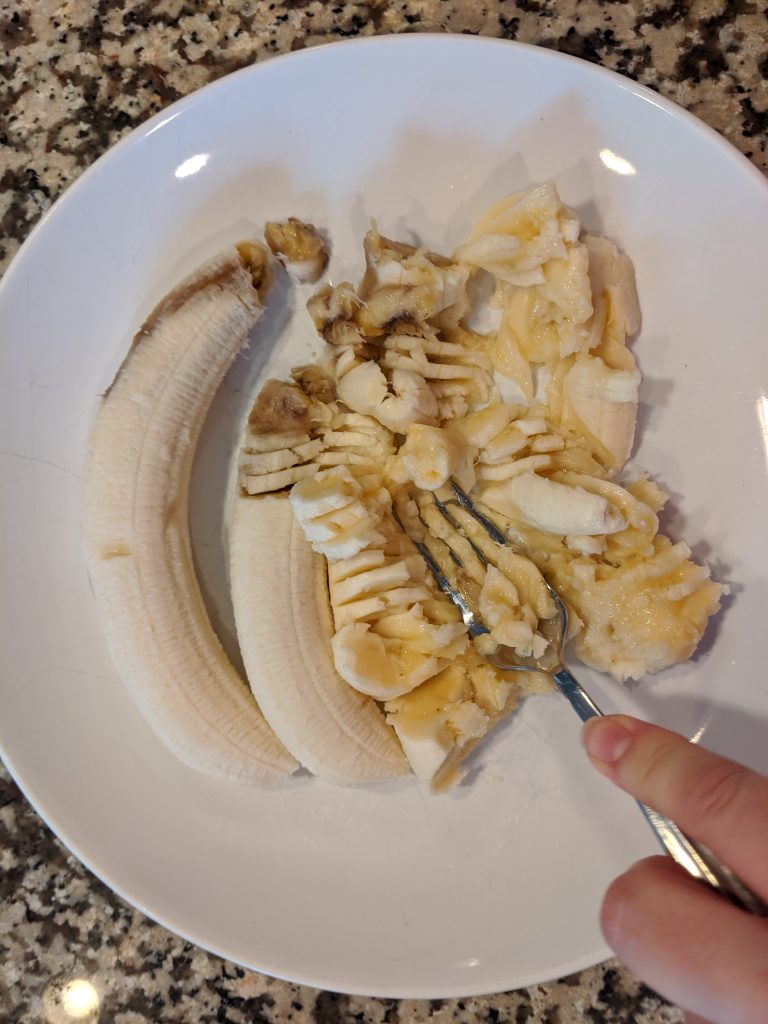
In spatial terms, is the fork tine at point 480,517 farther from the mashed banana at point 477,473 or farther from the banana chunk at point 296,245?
the banana chunk at point 296,245

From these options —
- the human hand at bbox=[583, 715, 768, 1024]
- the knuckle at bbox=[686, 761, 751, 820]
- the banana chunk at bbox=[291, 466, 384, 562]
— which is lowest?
the human hand at bbox=[583, 715, 768, 1024]

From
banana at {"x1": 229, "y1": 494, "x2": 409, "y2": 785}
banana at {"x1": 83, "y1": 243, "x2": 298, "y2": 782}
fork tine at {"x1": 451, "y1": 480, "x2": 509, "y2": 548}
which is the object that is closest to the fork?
fork tine at {"x1": 451, "y1": 480, "x2": 509, "y2": 548}

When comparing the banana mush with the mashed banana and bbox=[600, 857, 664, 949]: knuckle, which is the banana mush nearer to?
the mashed banana

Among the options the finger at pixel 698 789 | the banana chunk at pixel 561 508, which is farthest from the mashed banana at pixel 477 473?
the finger at pixel 698 789

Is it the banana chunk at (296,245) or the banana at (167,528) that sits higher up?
the banana chunk at (296,245)

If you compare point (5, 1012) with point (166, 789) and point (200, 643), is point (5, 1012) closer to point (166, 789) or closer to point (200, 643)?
point (166, 789)

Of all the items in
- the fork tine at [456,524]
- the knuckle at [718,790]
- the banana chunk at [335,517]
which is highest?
the banana chunk at [335,517]

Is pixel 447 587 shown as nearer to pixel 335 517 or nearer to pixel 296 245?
pixel 335 517
